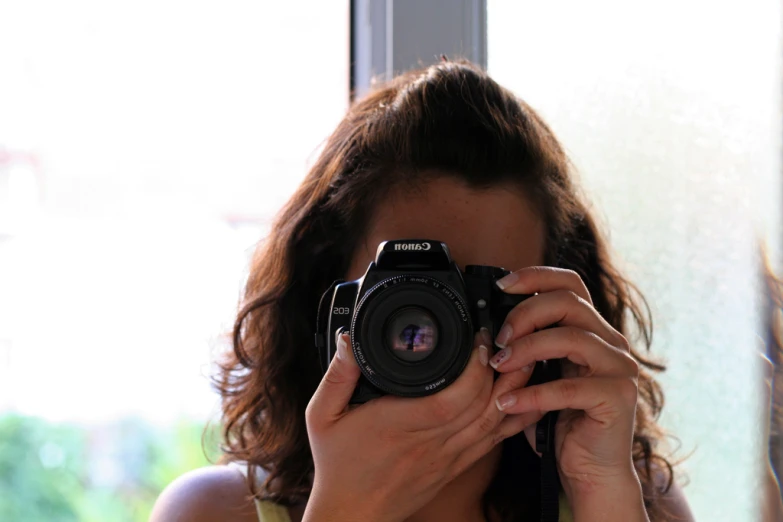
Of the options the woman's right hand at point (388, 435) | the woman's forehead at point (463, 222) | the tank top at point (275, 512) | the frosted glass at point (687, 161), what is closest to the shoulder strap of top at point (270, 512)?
the tank top at point (275, 512)

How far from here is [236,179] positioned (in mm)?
1127

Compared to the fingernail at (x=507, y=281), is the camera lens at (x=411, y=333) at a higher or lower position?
lower

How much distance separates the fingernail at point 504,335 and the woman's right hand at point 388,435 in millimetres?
10

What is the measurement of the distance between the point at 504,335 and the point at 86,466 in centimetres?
77

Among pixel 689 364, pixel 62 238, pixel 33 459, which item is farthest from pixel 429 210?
pixel 33 459

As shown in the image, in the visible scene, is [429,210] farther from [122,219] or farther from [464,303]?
[122,219]

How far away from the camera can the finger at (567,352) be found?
66cm

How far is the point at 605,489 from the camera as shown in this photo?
70 centimetres

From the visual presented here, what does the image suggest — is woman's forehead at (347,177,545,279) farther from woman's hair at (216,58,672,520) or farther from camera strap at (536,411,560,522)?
camera strap at (536,411,560,522)

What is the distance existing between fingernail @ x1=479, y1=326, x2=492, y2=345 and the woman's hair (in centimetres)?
17

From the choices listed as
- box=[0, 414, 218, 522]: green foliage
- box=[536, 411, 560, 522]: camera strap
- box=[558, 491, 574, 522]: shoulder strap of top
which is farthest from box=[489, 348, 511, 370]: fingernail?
box=[0, 414, 218, 522]: green foliage

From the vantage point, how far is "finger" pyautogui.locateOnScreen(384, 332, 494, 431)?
64 centimetres

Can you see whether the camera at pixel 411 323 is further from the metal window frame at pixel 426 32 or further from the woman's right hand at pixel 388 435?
the metal window frame at pixel 426 32

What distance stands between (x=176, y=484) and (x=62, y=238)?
444mm
